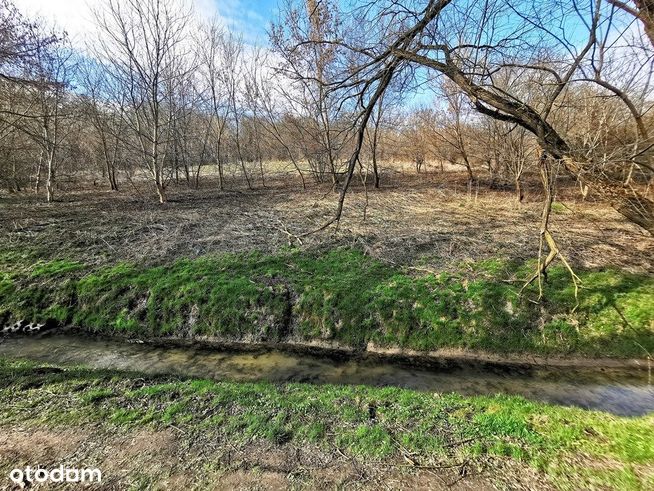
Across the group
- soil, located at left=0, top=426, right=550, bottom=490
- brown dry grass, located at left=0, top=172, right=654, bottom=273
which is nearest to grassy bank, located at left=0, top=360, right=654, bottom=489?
soil, located at left=0, top=426, right=550, bottom=490

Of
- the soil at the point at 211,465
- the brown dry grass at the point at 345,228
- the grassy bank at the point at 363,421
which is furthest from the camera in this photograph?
the brown dry grass at the point at 345,228

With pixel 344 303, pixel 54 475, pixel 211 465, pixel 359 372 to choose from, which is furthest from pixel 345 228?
pixel 54 475

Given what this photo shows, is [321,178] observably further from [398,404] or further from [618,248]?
[398,404]

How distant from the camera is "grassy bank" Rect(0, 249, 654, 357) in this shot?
614 centimetres

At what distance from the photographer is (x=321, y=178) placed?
63.9 feet

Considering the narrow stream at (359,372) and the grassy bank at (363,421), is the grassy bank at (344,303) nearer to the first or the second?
the narrow stream at (359,372)

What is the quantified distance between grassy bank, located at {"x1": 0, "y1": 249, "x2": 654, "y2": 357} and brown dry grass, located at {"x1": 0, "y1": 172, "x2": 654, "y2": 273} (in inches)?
27.1

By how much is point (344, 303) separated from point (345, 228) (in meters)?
3.63

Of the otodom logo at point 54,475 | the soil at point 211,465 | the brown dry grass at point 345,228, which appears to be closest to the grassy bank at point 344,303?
the brown dry grass at point 345,228

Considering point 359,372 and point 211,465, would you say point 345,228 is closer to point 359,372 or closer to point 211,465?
point 359,372

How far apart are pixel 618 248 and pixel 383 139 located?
15655mm

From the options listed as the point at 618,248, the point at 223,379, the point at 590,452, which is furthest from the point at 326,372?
the point at 618,248

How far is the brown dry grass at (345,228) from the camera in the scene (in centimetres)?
830

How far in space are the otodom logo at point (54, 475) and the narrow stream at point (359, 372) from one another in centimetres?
227
